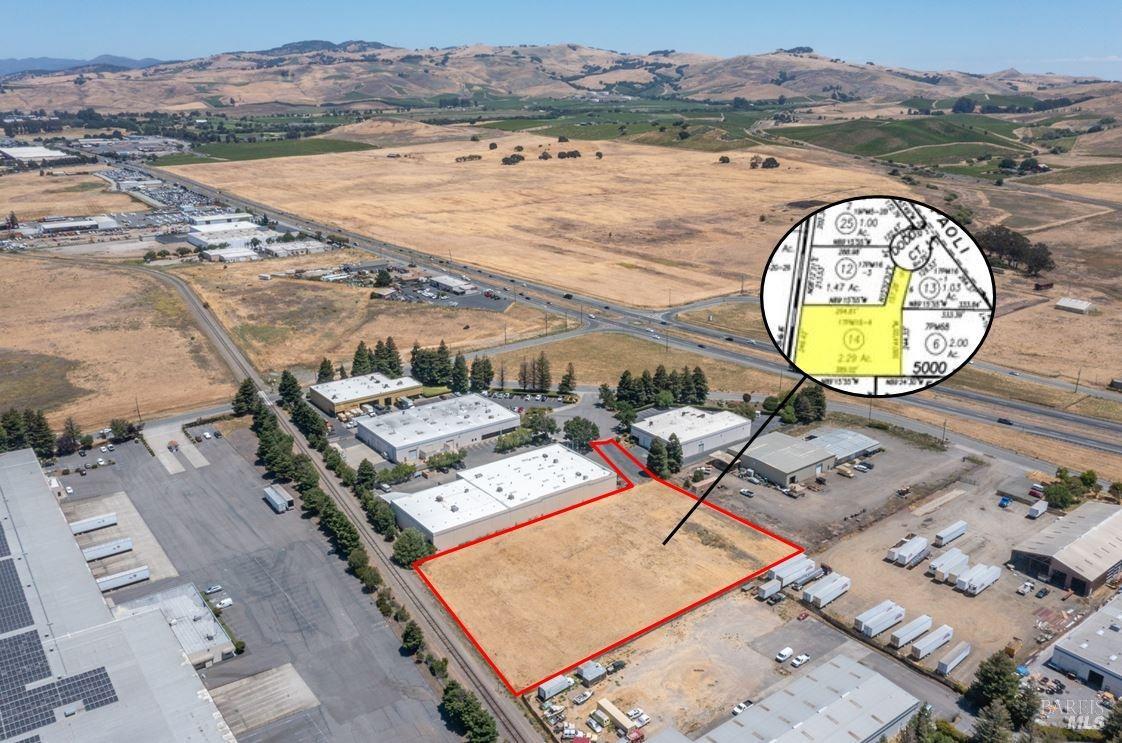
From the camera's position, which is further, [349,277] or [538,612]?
[349,277]

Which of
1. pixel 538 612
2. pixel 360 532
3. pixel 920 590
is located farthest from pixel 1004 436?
pixel 360 532

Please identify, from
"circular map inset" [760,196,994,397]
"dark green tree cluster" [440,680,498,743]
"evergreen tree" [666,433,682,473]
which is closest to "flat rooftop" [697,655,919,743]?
"dark green tree cluster" [440,680,498,743]

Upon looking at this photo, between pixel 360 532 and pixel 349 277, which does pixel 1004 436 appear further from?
pixel 349 277

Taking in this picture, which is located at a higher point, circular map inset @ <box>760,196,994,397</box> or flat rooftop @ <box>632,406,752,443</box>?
circular map inset @ <box>760,196,994,397</box>

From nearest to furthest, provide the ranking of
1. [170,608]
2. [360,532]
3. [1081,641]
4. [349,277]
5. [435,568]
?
[1081,641]
[170,608]
[435,568]
[360,532]
[349,277]

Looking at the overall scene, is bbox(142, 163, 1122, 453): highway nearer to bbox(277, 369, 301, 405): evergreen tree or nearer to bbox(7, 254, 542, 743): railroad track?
bbox(277, 369, 301, 405): evergreen tree

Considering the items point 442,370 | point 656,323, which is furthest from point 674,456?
point 656,323
